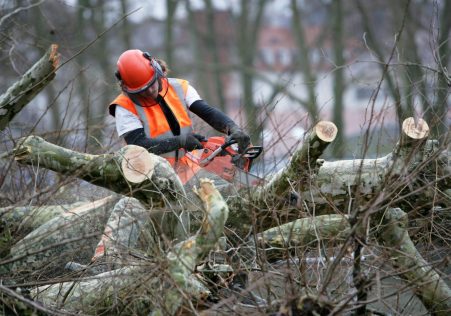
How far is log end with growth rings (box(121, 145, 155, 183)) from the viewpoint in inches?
229

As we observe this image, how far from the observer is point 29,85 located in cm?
654

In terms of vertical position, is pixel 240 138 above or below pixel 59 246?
above

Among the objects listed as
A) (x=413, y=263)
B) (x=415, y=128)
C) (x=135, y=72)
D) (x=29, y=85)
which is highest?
(x=29, y=85)

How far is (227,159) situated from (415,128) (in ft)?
5.13

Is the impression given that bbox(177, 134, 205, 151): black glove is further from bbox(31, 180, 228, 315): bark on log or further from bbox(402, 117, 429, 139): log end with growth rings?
bbox(402, 117, 429, 139): log end with growth rings

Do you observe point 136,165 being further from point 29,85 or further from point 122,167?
point 29,85

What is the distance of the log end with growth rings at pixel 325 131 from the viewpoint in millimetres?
6055

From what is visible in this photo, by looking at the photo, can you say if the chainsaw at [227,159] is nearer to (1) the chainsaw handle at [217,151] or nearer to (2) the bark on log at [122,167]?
(1) the chainsaw handle at [217,151]

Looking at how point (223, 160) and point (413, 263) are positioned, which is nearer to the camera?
point (413, 263)

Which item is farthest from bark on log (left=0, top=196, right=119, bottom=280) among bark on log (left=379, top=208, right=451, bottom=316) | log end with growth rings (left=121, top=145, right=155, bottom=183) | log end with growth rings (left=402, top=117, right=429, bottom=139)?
log end with growth rings (left=402, top=117, right=429, bottom=139)

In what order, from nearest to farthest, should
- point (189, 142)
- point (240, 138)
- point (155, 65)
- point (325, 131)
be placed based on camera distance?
point (325, 131)
point (240, 138)
point (189, 142)
point (155, 65)

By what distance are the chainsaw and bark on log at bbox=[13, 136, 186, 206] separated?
883 mm

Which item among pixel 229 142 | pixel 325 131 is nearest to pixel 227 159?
pixel 229 142

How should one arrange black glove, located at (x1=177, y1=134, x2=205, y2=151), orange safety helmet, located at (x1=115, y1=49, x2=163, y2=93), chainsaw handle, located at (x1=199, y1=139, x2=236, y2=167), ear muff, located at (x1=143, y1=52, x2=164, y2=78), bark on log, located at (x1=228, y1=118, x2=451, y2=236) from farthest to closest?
ear muff, located at (x1=143, y1=52, x2=164, y2=78) → orange safety helmet, located at (x1=115, y1=49, x2=163, y2=93) → black glove, located at (x1=177, y1=134, x2=205, y2=151) → chainsaw handle, located at (x1=199, y1=139, x2=236, y2=167) → bark on log, located at (x1=228, y1=118, x2=451, y2=236)
